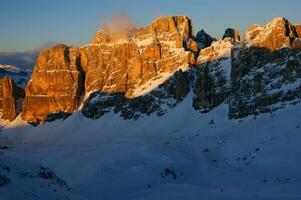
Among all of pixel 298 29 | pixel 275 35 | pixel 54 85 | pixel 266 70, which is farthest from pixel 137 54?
pixel 266 70

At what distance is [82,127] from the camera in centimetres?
11562

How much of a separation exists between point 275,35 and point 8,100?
87305 millimetres

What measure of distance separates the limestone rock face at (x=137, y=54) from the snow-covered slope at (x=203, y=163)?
2352cm

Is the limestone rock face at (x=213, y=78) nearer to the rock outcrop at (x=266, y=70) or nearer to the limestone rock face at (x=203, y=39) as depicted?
the rock outcrop at (x=266, y=70)

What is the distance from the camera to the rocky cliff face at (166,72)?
2931 inches

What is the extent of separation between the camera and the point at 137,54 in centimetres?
11688

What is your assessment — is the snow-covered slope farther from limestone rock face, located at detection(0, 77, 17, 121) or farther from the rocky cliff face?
limestone rock face, located at detection(0, 77, 17, 121)

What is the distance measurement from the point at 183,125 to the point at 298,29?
80.4 ft

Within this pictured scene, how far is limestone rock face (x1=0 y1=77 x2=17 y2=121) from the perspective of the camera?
14200cm

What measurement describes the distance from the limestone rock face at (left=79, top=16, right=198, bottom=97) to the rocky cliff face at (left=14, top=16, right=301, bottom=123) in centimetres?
22

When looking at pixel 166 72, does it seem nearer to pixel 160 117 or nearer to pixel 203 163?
pixel 160 117

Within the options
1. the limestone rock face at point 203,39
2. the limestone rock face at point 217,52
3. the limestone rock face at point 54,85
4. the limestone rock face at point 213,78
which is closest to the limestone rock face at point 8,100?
the limestone rock face at point 54,85

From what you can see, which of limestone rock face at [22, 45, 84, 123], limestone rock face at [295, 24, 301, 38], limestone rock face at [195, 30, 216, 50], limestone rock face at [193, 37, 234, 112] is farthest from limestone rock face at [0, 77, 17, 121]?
limestone rock face at [295, 24, 301, 38]

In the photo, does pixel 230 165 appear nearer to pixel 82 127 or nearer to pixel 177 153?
pixel 177 153
